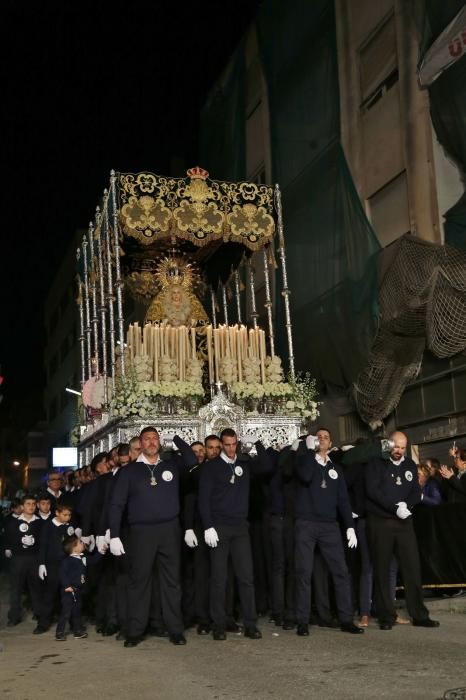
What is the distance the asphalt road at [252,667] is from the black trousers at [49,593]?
1.47 meters

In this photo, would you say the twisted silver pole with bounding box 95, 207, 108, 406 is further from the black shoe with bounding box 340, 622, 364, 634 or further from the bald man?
the black shoe with bounding box 340, 622, 364, 634

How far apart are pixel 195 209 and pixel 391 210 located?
5194 mm

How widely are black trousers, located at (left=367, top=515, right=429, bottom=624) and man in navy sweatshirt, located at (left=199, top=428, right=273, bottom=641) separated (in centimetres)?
137

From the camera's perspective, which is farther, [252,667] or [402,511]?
[402,511]

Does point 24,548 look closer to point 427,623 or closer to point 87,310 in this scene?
point 427,623

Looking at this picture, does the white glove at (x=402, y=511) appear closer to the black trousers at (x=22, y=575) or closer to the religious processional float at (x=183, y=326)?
the religious processional float at (x=183, y=326)

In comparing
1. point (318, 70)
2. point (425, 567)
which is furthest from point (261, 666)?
point (318, 70)

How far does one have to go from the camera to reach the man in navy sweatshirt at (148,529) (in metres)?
8.80

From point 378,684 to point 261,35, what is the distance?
2194 centimetres

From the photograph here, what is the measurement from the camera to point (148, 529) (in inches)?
354

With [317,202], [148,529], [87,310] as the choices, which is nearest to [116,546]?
[148,529]

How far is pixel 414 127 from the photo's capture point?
713 inches

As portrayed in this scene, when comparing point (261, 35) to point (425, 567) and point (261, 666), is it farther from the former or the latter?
point (261, 666)

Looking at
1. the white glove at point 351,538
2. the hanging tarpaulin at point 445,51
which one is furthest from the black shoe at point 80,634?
the hanging tarpaulin at point 445,51
